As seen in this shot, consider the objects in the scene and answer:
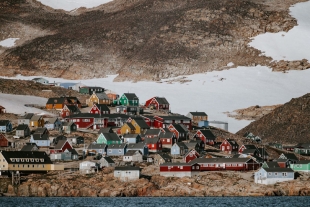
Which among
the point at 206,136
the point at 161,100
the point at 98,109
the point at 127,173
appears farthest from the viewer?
the point at 161,100

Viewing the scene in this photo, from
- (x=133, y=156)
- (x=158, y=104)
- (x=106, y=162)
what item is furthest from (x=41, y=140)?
(x=158, y=104)

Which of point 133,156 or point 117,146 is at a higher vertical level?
point 117,146

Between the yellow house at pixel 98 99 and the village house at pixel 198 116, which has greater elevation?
the yellow house at pixel 98 99

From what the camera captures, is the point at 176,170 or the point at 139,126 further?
the point at 139,126

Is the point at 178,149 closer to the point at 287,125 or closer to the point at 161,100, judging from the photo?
the point at 287,125

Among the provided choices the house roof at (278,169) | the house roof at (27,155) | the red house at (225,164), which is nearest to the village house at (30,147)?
the house roof at (27,155)

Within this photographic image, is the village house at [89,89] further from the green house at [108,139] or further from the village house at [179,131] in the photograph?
the green house at [108,139]

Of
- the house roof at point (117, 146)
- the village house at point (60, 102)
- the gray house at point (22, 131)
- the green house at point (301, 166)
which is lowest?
the green house at point (301, 166)

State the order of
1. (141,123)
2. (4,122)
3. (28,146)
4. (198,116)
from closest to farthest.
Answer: (28,146)
(4,122)
(141,123)
(198,116)
